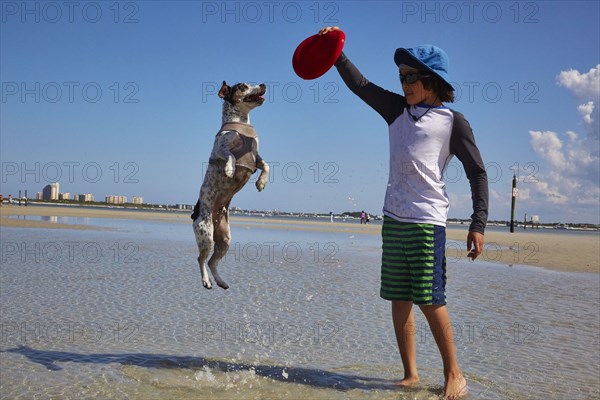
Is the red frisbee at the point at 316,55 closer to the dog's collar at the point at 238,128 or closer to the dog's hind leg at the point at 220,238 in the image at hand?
the dog's collar at the point at 238,128

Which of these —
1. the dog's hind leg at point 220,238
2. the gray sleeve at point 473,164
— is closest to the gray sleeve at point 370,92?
the gray sleeve at point 473,164

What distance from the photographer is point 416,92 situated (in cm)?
403

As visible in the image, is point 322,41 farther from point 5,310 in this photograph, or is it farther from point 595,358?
point 5,310

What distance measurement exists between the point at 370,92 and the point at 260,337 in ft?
9.38

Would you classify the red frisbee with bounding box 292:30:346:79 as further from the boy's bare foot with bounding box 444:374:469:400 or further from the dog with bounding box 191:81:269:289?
the boy's bare foot with bounding box 444:374:469:400

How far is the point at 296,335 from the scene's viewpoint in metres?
5.75

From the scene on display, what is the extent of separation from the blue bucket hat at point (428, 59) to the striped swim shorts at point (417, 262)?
1.13 metres

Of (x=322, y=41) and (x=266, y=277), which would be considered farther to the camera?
(x=266, y=277)

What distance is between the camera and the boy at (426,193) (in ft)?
12.6

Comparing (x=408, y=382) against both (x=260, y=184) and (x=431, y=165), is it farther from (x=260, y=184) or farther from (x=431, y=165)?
(x=260, y=184)

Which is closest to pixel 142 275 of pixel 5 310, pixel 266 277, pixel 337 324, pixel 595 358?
pixel 266 277

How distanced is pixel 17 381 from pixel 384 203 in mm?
3157

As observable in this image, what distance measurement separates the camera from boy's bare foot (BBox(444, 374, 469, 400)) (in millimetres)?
3967

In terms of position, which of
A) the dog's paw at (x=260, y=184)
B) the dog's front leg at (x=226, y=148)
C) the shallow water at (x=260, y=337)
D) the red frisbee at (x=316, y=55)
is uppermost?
the red frisbee at (x=316, y=55)
